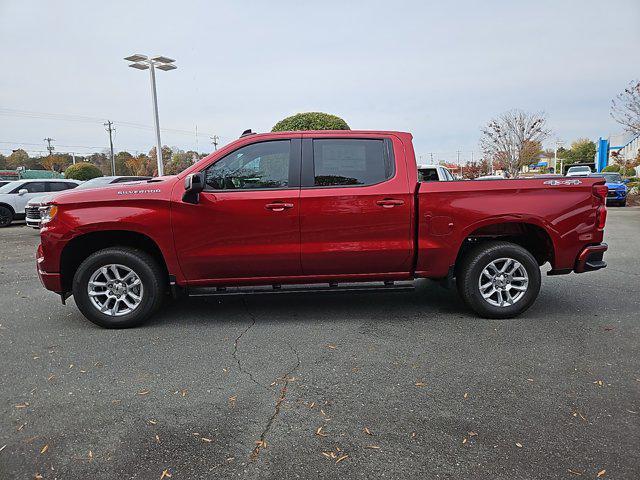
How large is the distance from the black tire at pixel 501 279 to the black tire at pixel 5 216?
54.0 ft

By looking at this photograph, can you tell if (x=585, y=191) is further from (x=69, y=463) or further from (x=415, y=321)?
(x=69, y=463)

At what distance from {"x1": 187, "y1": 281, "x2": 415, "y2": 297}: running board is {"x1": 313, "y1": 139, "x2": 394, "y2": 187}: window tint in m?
1.08

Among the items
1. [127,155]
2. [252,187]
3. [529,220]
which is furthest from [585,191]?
[127,155]

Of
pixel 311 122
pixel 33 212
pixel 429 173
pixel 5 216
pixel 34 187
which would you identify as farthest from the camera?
pixel 34 187

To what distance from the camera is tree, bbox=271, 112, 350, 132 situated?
1433 cm

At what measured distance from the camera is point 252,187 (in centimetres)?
470

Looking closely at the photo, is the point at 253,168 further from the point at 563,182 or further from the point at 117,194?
the point at 563,182

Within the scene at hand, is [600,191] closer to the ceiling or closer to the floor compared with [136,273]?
closer to the ceiling

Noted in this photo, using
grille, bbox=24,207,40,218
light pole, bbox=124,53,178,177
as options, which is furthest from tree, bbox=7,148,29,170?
grille, bbox=24,207,40,218

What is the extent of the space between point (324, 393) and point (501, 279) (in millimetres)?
2565

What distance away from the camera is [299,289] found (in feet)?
15.9

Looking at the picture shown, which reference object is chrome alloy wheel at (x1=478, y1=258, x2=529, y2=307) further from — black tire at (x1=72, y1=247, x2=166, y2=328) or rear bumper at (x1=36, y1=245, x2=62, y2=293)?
rear bumper at (x1=36, y1=245, x2=62, y2=293)

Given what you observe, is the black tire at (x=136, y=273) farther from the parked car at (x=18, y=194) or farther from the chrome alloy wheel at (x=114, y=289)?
the parked car at (x=18, y=194)

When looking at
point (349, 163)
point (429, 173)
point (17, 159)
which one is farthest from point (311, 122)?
point (17, 159)
